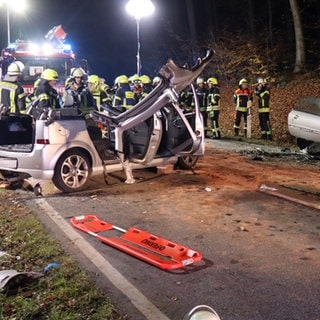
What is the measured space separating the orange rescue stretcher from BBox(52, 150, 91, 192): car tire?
1735 millimetres

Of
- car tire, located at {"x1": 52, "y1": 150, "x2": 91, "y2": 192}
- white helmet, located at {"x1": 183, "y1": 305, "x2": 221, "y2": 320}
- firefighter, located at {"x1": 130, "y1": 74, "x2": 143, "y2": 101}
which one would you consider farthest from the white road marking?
firefighter, located at {"x1": 130, "y1": 74, "x2": 143, "y2": 101}

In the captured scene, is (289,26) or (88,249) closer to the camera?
(88,249)

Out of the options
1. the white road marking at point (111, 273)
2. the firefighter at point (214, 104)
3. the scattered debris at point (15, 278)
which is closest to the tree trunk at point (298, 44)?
the firefighter at point (214, 104)

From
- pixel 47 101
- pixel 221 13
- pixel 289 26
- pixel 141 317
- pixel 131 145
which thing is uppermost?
pixel 221 13

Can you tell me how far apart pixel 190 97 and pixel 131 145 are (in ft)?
23.7

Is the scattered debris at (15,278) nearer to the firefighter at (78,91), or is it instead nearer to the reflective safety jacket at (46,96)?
the reflective safety jacket at (46,96)

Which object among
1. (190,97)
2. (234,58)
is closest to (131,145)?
(190,97)

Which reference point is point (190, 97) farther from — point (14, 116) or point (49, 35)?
point (14, 116)

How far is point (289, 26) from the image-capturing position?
25.3 meters

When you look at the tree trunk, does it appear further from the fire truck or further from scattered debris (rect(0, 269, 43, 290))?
scattered debris (rect(0, 269, 43, 290))

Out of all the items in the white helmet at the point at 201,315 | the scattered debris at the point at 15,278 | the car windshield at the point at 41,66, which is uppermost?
the car windshield at the point at 41,66

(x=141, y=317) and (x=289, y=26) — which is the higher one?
(x=289, y=26)

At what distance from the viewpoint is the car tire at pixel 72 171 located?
787 cm

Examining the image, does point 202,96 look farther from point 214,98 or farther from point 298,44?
point 298,44
